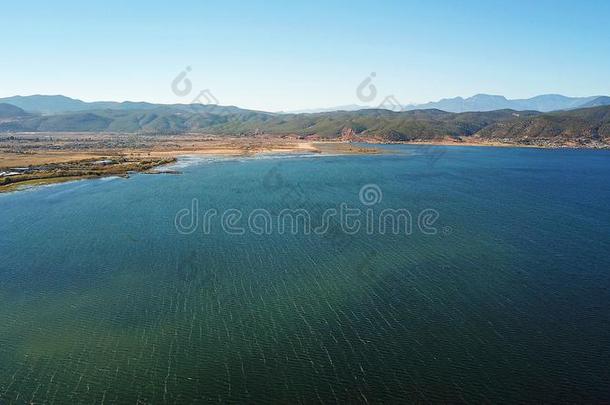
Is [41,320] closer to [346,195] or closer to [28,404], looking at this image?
[28,404]

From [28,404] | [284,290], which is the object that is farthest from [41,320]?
[284,290]

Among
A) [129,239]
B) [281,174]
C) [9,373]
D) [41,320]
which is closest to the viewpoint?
[9,373]

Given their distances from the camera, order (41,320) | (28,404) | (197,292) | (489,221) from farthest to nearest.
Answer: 1. (489,221)
2. (197,292)
3. (41,320)
4. (28,404)

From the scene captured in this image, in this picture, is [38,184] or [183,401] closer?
[183,401]

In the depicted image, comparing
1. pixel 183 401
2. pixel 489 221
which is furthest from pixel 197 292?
pixel 489 221

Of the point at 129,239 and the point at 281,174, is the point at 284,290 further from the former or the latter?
the point at 281,174

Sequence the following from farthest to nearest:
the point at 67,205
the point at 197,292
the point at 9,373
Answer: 1. the point at 67,205
2. the point at 197,292
3. the point at 9,373
